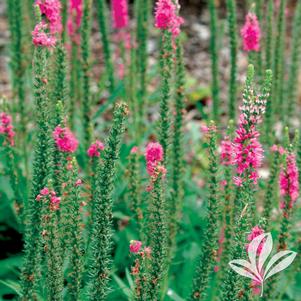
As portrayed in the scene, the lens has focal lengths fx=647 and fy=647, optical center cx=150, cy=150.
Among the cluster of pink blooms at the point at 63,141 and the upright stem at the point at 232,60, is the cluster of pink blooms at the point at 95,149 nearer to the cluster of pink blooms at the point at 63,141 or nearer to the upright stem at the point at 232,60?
the cluster of pink blooms at the point at 63,141

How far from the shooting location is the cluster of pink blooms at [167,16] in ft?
9.53

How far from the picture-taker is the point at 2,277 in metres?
3.78

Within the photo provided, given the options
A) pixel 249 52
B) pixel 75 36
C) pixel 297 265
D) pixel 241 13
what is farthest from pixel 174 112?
pixel 241 13

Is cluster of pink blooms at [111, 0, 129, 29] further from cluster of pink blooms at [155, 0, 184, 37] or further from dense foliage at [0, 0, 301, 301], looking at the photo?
cluster of pink blooms at [155, 0, 184, 37]

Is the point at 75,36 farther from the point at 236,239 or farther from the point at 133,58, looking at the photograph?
the point at 236,239

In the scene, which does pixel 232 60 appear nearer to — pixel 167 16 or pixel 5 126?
pixel 167 16

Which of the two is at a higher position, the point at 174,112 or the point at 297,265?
the point at 174,112

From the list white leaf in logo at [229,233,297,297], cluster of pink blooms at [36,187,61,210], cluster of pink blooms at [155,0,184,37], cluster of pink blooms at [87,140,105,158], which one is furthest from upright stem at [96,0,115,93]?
white leaf in logo at [229,233,297,297]

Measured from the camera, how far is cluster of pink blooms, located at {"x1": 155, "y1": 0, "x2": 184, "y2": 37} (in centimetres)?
291

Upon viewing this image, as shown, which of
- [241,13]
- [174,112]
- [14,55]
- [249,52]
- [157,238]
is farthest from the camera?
[241,13]

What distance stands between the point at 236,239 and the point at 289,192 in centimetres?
→ 73

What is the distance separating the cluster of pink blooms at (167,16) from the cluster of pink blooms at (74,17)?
3.72 feet

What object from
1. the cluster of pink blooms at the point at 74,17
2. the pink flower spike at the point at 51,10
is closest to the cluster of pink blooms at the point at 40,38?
the pink flower spike at the point at 51,10

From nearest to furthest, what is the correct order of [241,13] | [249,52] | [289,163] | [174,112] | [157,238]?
[157,238] < [289,163] < [174,112] < [249,52] < [241,13]
